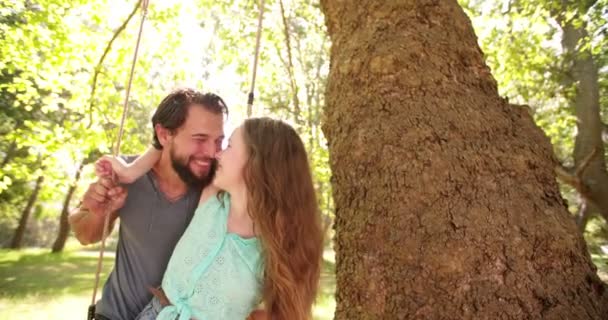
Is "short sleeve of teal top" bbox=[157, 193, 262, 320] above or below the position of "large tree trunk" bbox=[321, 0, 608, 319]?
below

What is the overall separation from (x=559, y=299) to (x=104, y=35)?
7509mm

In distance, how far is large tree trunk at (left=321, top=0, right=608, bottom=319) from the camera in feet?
3.03

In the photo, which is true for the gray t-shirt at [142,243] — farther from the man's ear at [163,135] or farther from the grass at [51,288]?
the grass at [51,288]

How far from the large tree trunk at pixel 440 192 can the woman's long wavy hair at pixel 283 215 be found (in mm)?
332

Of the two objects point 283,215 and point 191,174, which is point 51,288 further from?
point 283,215

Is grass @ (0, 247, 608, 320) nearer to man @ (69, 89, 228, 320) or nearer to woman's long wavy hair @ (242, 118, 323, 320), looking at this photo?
man @ (69, 89, 228, 320)

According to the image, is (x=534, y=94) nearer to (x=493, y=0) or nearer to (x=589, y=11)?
(x=493, y=0)

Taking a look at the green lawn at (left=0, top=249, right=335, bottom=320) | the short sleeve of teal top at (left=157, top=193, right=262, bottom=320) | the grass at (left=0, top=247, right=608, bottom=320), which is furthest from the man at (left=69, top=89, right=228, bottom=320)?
the green lawn at (left=0, top=249, right=335, bottom=320)

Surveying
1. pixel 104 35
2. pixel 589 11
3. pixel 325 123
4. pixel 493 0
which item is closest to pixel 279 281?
pixel 325 123

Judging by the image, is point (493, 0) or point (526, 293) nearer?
point (526, 293)

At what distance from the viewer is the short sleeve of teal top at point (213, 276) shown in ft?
5.06

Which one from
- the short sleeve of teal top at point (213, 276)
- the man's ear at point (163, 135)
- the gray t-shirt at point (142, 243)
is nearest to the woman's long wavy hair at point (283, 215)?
the short sleeve of teal top at point (213, 276)

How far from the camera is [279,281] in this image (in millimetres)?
1562

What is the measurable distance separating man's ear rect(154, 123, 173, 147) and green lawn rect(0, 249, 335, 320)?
173 inches
